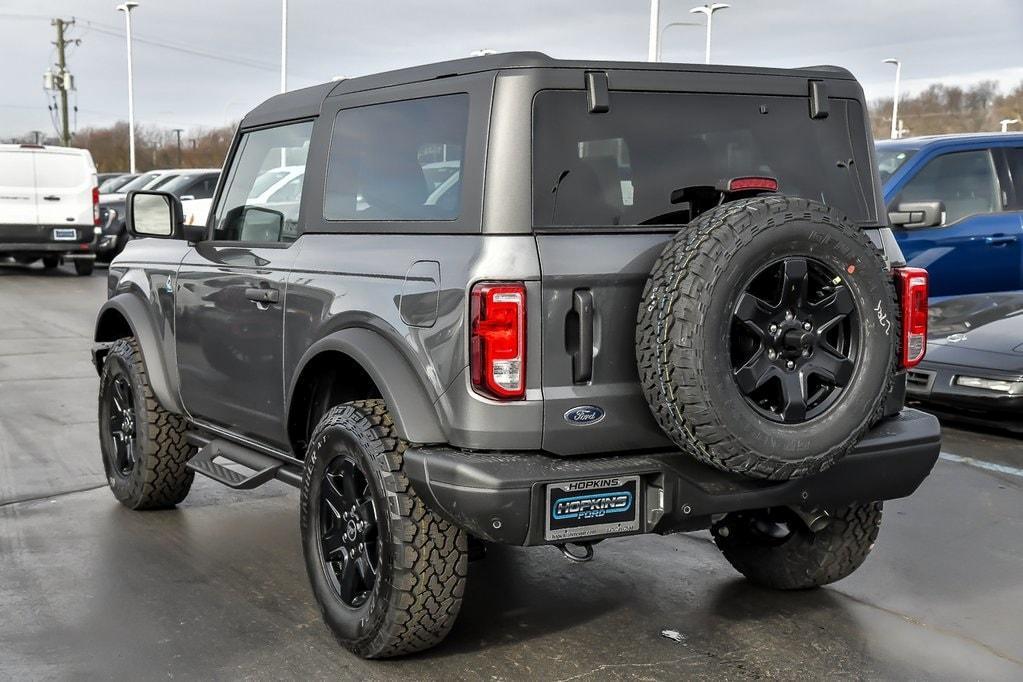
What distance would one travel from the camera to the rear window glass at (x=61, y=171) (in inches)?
788

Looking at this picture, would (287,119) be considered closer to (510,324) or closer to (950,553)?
(510,324)

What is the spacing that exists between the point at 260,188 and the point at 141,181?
21.2 metres

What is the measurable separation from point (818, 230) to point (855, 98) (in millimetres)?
982

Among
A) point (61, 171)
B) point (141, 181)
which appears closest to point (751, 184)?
point (61, 171)

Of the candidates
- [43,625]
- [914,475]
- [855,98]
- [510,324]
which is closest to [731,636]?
[914,475]

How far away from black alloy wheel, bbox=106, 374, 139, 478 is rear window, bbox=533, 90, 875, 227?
2938 mm

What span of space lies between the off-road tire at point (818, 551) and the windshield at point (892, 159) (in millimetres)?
6185

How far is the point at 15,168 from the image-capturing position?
64.8ft

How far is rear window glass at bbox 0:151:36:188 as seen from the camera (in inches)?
777

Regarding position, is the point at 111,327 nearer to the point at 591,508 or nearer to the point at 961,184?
the point at 591,508

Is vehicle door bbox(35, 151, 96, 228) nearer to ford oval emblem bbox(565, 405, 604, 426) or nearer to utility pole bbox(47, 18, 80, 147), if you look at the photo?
ford oval emblem bbox(565, 405, 604, 426)

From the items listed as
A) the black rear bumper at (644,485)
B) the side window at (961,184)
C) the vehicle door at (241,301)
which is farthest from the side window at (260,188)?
the side window at (961,184)

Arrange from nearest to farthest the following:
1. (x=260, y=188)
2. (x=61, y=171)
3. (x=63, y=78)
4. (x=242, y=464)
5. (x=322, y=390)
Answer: (x=322, y=390) → (x=242, y=464) → (x=260, y=188) → (x=61, y=171) → (x=63, y=78)

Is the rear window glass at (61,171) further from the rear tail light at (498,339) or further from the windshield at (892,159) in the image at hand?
the rear tail light at (498,339)
